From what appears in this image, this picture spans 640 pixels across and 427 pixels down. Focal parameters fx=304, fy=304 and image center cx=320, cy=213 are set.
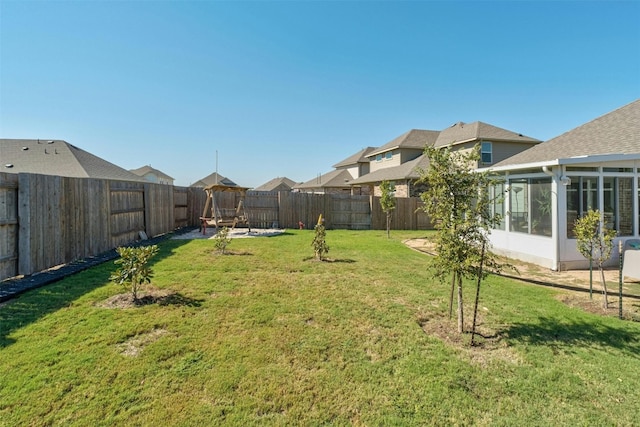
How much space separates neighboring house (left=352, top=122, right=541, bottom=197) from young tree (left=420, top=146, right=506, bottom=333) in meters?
12.6

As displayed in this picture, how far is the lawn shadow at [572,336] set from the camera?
11.3 feet

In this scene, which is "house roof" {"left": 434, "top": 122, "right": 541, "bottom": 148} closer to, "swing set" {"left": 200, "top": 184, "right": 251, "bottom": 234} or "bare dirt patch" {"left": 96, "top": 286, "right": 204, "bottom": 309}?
"swing set" {"left": 200, "top": 184, "right": 251, "bottom": 234}

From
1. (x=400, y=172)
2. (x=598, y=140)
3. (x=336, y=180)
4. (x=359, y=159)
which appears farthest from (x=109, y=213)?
(x=336, y=180)

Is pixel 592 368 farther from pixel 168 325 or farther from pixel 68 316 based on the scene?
pixel 68 316

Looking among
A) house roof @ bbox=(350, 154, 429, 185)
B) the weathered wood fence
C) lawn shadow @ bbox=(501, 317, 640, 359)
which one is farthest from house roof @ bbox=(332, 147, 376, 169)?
lawn shadow @ bbox=(501, 317, 640, 359)

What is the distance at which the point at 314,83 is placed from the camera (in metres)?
15.2

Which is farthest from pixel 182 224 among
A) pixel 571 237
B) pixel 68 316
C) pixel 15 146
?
pixel 571 237

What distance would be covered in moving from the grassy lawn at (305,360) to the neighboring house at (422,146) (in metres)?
13.0

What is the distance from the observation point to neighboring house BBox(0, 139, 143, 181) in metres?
15.5

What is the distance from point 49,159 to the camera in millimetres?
16266

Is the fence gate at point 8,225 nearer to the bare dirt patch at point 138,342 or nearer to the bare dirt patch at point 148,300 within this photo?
the bare dirt patch at point 148,300

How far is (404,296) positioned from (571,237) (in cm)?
518

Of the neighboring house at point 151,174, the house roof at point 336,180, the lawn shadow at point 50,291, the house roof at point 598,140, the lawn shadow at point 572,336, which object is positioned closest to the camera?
the lawn shadow at point 572,336

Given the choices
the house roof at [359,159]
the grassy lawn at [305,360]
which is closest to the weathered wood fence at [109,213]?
the grassy lawn at [305,360]
